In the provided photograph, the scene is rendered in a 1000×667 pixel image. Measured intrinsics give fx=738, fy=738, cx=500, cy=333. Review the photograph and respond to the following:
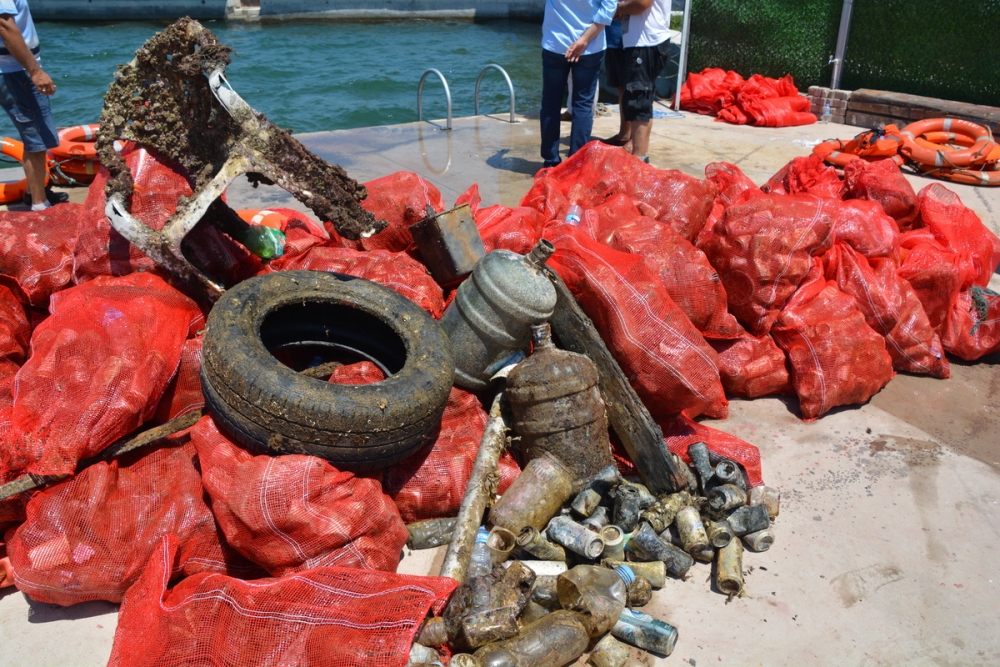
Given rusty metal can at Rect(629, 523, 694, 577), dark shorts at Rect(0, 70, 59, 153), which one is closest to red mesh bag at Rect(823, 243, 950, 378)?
rusty metal can at Rect(629, 523, 694, 577)

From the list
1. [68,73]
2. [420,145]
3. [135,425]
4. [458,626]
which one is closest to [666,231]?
[458,626]

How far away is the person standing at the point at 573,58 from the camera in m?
6.62

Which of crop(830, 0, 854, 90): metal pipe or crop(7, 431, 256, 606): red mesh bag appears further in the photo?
crop(830, 0, 854, 90): metal pipe

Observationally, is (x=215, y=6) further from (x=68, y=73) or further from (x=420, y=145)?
(x=420, y=145)

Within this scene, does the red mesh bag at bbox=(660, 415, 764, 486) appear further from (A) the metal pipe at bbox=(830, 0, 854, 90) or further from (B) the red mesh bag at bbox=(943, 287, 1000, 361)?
(A) the metal pipe at bbox=(830, 0, 854, 90)

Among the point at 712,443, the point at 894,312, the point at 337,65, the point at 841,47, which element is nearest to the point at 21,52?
the point at 712,443

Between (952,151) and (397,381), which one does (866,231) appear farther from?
(952,151)

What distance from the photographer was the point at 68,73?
17.4 m

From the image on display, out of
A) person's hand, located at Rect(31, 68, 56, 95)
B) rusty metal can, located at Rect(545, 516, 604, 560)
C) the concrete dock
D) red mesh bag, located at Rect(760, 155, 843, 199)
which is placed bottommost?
the concrete dock

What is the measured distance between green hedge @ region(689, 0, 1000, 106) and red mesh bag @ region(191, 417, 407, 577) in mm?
11302

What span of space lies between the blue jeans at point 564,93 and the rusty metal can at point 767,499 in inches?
178

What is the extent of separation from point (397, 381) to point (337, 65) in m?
17.5

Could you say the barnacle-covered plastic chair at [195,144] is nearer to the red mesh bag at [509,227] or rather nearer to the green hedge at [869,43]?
the red mesh bag at [509,227]

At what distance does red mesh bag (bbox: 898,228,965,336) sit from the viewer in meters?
4.84
